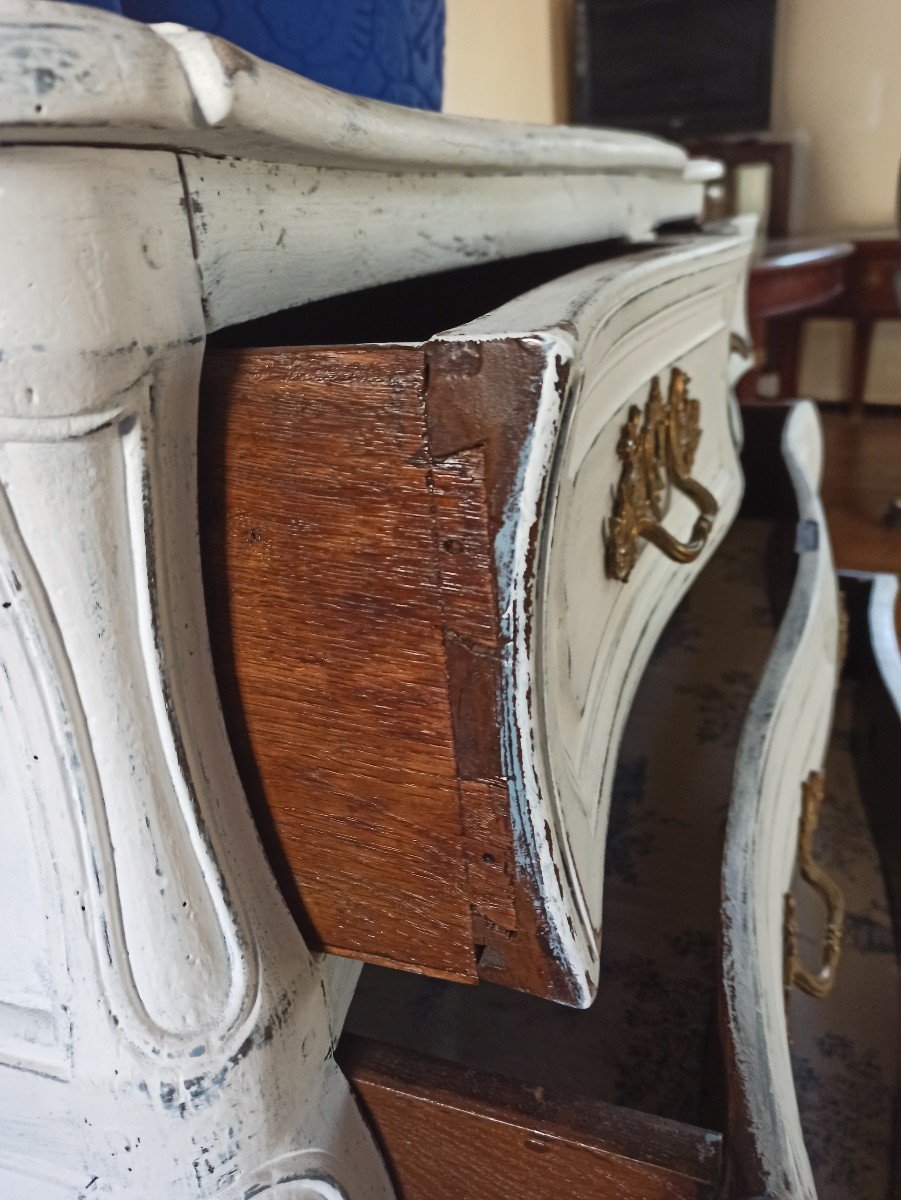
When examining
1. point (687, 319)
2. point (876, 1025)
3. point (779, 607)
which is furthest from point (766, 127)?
point (876, 1025)

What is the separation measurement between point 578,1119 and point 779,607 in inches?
21.2

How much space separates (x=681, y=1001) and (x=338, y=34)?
472 millimetres

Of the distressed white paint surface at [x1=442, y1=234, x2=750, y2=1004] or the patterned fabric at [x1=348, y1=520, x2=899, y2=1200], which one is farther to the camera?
the patterned fabric at [x1=348, y1=520, x2=899, y2=1200]

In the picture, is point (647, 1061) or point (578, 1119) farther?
point (647, 1061)

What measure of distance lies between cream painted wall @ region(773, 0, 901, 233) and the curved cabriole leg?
2.61 meters

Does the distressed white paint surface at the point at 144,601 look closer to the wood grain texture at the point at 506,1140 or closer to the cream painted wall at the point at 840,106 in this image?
the wood grain texture at the point at 506,1140

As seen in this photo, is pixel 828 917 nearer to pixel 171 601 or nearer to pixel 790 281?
pixel 171 601

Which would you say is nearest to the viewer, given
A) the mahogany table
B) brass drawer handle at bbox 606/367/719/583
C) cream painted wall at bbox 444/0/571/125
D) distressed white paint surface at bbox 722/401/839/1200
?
distressed white paint surface at bbox 722/401/839/1200

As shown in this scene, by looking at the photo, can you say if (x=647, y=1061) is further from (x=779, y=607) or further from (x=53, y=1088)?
(x=779, y=607)

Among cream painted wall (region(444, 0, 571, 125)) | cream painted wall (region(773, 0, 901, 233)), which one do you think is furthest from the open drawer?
cream painted wall (region(773, 0, 901, 233))

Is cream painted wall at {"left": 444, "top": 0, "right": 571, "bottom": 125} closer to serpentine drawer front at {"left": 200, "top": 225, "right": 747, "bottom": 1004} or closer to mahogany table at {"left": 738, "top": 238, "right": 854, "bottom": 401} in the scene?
mahogany table at {"left": 738, "top": 238, "right": 854, "bottom": 401}

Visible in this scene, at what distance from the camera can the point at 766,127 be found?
257cm

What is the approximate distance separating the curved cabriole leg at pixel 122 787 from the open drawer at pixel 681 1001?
0.16 ft

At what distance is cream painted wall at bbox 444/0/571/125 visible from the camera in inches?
82.5
